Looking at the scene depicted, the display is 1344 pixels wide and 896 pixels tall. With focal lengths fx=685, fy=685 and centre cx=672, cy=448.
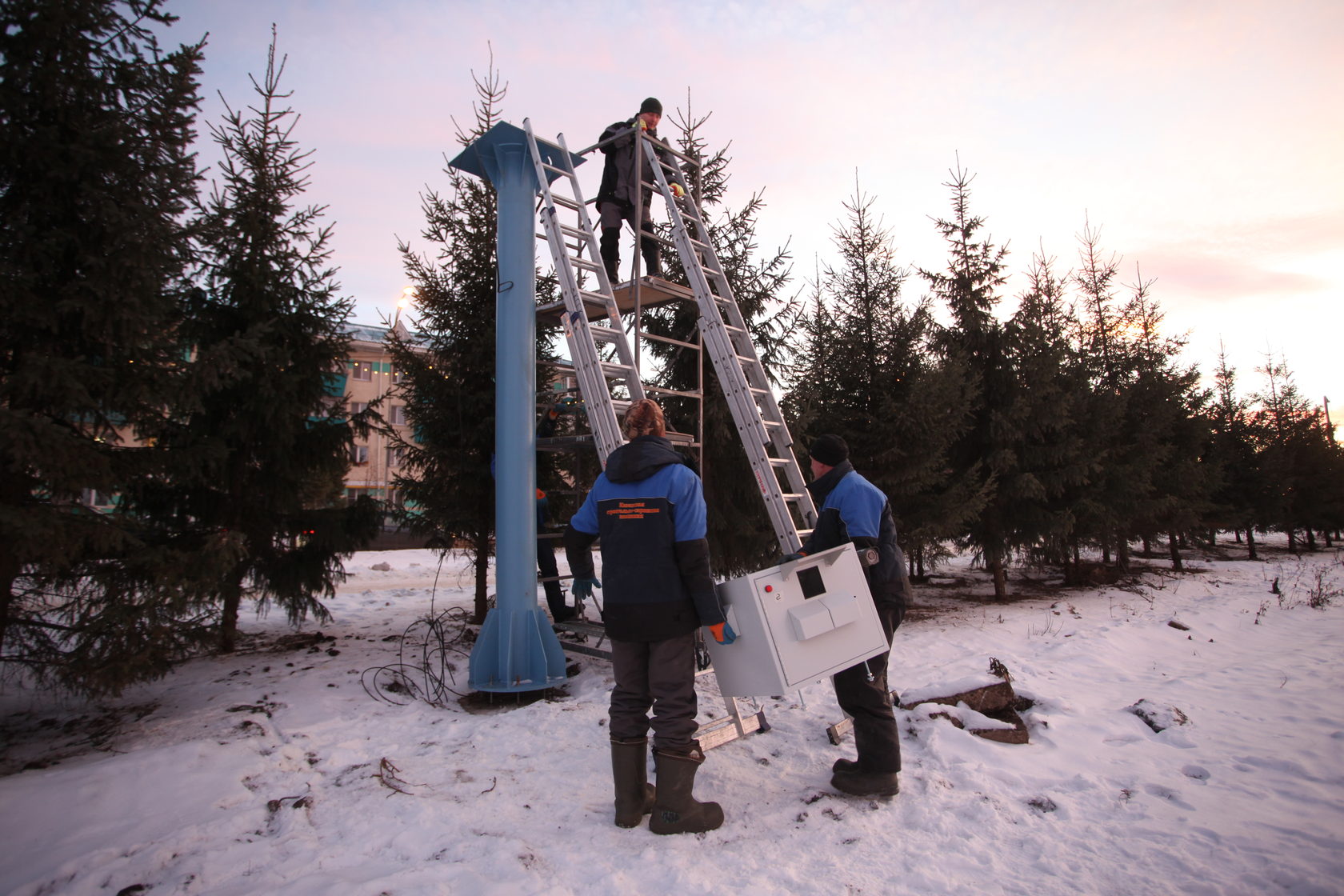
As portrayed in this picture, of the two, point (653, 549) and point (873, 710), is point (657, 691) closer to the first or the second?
point (653, 549)

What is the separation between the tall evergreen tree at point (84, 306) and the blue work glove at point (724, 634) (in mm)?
3776

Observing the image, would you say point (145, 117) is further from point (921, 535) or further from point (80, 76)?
point (921, 535)

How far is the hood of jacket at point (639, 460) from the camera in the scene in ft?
12.1

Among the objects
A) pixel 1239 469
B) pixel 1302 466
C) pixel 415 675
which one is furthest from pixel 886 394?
pixel 1302 466

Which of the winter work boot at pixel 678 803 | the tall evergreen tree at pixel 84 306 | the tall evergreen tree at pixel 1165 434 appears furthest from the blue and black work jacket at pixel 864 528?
the tall evergreen tree at pixel 1165 434

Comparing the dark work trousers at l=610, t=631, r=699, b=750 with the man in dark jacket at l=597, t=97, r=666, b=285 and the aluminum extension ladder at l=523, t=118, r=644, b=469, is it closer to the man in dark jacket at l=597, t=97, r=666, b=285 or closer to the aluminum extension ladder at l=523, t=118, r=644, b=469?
the aluminum extension ladder at l=523, t=118, r=644, b=469

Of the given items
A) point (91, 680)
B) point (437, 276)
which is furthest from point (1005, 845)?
point (437, 276)

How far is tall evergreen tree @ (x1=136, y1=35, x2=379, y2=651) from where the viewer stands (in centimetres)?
679

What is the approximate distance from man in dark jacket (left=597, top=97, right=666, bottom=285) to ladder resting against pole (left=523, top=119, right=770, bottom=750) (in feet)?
0.99

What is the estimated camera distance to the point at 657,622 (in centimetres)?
357

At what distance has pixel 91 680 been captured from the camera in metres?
4.51

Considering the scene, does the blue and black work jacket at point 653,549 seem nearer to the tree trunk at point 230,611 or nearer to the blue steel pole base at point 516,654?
the blue steel pole base at point 516,654

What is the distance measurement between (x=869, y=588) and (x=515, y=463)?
3.24 m

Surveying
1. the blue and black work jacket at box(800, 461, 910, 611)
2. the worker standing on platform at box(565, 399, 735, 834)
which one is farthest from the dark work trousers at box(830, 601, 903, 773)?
the worker standing on platform at box(565, 399, 735, 834)
